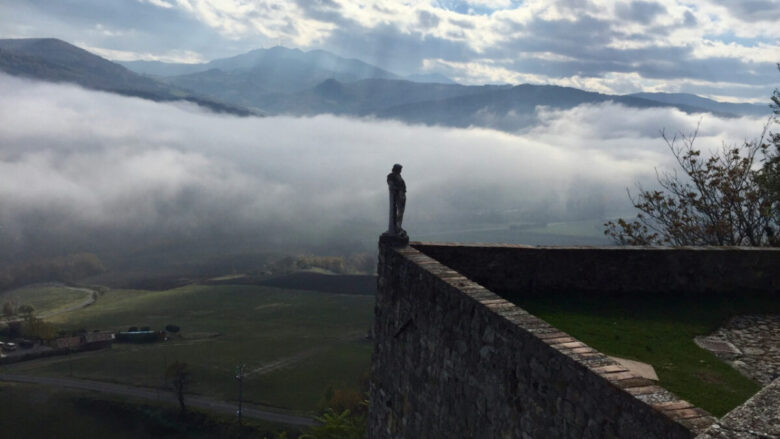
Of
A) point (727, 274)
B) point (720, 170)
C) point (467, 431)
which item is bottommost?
point (467, 431)

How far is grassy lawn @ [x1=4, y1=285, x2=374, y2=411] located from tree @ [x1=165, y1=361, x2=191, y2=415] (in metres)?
2.44

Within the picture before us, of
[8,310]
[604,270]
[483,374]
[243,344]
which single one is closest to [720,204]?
[604,270]

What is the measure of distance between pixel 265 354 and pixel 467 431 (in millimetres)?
122544

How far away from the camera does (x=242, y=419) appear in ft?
287

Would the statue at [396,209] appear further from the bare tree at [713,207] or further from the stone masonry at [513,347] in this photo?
the bare tree at [713,207]

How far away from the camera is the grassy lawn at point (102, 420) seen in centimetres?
8381

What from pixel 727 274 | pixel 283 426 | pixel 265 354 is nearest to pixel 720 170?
pixel 727 274

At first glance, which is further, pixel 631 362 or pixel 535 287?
pixel 535 287

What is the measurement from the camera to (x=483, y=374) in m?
8.30

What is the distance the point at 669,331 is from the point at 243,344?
130840 mm

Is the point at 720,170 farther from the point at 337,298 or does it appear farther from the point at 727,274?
the point at 337,298

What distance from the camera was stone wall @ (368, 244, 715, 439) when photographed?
588 cm

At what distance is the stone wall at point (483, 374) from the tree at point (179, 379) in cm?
8980

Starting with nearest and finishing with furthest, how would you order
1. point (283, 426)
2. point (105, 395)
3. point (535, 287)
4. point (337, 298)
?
point (535, 287) < point (283, 426) < point (105, 395) < point (337, 298)
